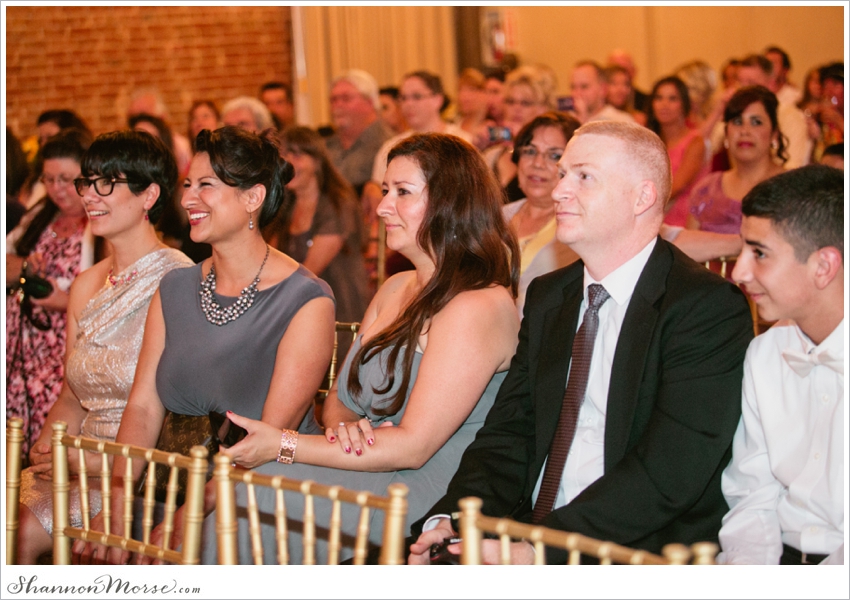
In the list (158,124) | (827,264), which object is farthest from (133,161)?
(158,124)

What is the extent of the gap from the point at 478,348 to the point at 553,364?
23 centimetres

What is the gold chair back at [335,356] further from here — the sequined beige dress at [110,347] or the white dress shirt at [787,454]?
the white dress shirt at [787,454]

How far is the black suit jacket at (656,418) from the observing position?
1.93 metres

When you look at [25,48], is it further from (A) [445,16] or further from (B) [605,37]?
(B) [605,37]

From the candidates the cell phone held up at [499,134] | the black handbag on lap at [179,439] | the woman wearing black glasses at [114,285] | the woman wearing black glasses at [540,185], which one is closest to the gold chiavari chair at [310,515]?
the black handbag on lap at [179,439]

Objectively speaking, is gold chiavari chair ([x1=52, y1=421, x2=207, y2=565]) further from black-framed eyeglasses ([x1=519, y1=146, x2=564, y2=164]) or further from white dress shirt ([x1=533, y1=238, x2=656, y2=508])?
black-framed eyeglasses ([x1=519, y1=146, x2=564, y2=164])

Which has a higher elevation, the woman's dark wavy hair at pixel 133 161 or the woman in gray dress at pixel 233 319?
the woman's dark wavy hair at pixel 133 161

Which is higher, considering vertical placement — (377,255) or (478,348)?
(377,255)

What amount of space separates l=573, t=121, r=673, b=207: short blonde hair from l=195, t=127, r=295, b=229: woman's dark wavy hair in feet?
3.38

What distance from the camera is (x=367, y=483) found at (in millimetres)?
2336

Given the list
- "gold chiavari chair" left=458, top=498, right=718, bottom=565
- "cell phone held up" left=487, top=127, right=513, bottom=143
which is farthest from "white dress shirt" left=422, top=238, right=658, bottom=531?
"cell phone held up" left=487, top=127, right=513, bottom=143

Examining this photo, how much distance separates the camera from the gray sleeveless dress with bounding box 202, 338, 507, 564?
2.23m

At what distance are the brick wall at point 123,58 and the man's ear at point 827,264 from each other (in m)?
7.15

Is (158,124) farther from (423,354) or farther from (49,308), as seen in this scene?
(423,354)
